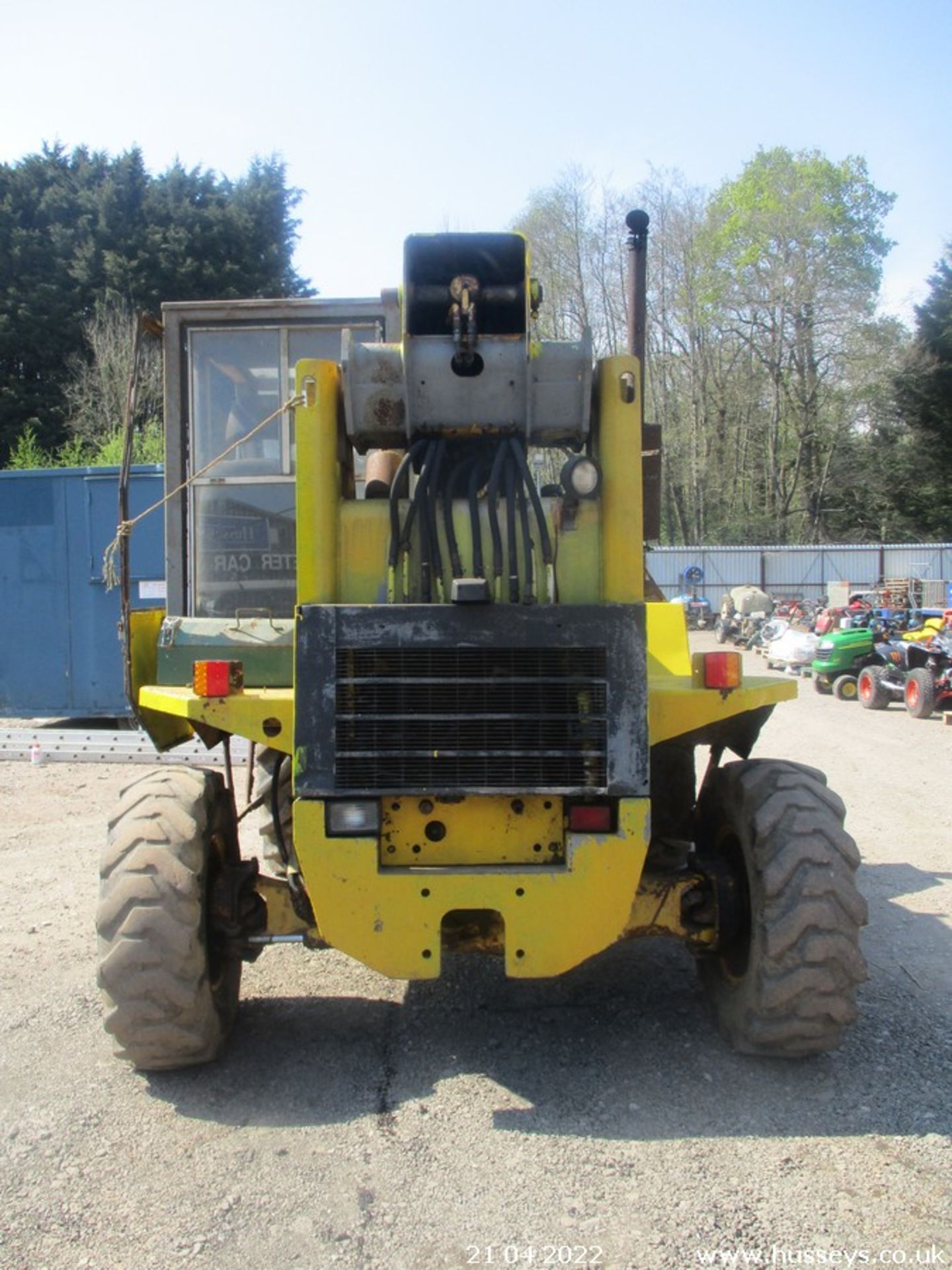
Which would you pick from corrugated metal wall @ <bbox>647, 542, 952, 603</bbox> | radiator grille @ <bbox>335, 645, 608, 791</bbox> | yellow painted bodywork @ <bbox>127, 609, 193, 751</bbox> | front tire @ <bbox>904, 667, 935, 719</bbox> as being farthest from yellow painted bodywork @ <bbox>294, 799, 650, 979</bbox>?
corrugated metal wall @ <bbox>647, 542, 952, 603</bbox>

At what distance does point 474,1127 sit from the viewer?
368 cm

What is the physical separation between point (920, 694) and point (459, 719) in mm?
12615

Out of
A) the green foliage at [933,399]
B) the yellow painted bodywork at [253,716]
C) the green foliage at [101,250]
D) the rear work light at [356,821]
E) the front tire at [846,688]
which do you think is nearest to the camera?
the rear work light at [356,821]

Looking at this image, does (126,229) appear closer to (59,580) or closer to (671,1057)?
(59,580)

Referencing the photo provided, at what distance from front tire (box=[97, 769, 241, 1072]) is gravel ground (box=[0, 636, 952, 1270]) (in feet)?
0.72

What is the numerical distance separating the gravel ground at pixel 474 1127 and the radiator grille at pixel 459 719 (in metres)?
1.07

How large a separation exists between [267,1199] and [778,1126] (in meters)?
1.57

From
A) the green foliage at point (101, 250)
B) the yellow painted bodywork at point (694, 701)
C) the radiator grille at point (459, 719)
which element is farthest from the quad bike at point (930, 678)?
the green foliage at point (101, 250)

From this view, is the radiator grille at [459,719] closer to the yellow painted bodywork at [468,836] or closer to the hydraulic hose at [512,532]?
the yellow painted bodywork at [468,836]

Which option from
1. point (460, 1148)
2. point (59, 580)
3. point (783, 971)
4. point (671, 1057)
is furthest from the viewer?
point (59, 580)

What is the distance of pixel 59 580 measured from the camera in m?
13.2

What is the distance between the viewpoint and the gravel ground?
120 inches

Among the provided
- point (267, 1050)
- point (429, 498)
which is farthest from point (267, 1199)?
point (429, 498)

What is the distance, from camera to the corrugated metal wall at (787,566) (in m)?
Result: 34.6
